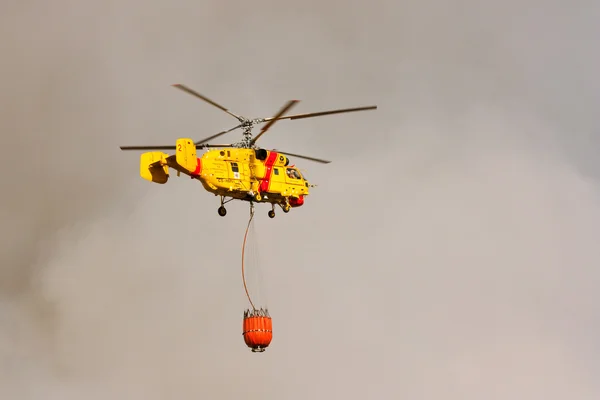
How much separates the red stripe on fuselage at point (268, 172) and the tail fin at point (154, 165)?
6.00 meters

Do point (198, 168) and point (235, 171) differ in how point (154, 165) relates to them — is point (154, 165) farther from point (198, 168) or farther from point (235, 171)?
point (235, 171)

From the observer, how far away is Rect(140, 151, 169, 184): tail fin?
147ft

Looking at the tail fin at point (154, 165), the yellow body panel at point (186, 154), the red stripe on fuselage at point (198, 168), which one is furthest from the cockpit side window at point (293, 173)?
the tail fin at point (154, 165)

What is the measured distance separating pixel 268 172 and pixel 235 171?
2813mm

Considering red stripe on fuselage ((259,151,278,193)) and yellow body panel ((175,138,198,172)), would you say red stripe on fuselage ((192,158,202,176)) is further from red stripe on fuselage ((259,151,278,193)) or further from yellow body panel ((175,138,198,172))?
red stripe on fuselage ((259,151,278,193))

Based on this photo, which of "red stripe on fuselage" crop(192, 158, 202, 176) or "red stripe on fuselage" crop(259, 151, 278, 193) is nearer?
"red stripe on fuselage" crop(192, 158, 202, 176)

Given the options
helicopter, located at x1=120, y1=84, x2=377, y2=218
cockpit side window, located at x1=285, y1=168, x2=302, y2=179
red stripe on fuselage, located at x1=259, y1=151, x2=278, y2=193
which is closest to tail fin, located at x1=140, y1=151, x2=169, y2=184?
helicopter, located at x1=120, y1=84, x2=377, y2=218

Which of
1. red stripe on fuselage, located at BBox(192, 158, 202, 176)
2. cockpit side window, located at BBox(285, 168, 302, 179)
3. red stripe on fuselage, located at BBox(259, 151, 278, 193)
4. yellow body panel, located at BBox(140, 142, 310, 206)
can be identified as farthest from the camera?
cockpit side window, located at BBox(285, 168, 302, 179)

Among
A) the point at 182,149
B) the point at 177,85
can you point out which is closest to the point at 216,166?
the point at 182,149

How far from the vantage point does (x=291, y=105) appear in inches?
1583

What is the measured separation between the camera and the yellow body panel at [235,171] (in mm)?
44594

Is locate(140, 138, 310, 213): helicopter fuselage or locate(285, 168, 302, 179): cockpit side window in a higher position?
locate(285, 168, 302, 179): cockpit side window

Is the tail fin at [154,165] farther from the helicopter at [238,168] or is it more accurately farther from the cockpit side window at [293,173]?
the cockpit side window at [293,173]

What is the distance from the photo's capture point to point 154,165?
44.8 metres
